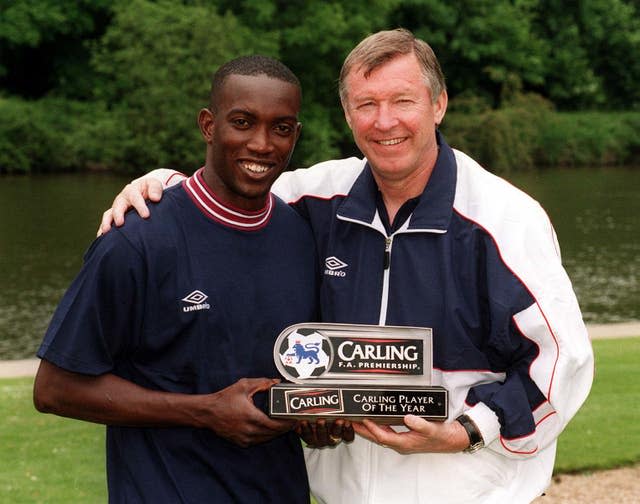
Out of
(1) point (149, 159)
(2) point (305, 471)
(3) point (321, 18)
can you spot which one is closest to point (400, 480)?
(2) point (305, 471)

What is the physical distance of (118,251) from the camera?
295 centimetres

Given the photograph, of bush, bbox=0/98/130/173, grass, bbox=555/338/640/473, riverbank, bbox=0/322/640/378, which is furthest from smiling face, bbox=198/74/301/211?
bush, bbox=0/98/130/173

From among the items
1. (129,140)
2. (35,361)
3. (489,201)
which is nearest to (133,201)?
(489,201)

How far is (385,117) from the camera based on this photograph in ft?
11.1

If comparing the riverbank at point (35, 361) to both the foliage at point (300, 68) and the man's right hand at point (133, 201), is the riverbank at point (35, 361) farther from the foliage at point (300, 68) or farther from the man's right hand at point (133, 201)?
the foliage at point (300, 68)

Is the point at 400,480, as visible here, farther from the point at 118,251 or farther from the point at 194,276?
the point at 118,251

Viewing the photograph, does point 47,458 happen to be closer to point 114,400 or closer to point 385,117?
point 114,400

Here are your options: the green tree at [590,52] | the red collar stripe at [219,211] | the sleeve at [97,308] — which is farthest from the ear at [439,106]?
the green tree at [590,52]

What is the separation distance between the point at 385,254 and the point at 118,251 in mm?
857

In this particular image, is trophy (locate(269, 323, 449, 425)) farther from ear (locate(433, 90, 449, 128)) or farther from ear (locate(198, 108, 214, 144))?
ear (locate(433, 90, 449, 128))

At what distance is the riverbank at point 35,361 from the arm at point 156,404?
6652 millimetres

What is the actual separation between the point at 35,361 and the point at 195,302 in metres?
8.30

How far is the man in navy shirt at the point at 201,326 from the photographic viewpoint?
2.96 meters

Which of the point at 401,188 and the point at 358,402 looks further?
the point at 401,188
